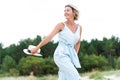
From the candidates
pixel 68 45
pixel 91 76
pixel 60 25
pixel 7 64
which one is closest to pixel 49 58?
pixel 7 64

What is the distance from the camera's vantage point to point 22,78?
11758 millimetres

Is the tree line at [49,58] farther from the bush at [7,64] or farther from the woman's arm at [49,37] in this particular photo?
the woman's arm at [49,37]

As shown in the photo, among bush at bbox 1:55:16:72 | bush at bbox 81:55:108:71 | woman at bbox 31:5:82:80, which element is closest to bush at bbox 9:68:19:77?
bush at bbox 1:55:16:72

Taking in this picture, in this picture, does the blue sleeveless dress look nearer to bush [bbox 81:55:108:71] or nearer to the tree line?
the tree line

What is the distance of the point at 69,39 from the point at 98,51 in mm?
9181

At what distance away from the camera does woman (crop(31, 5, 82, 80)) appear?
4.56 m

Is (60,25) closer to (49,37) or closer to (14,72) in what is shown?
(49,37)

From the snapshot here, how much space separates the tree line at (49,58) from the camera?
40.4ft

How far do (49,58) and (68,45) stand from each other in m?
7.82

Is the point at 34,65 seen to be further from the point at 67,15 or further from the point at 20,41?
the point at 67,15

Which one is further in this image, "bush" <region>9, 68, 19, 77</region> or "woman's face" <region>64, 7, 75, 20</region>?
"bush" <region>9, 68, 19, 77</region>

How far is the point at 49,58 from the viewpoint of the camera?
41.1 feet

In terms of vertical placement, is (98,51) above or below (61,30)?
below

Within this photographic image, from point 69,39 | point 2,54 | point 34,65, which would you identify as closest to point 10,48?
point 2,54
